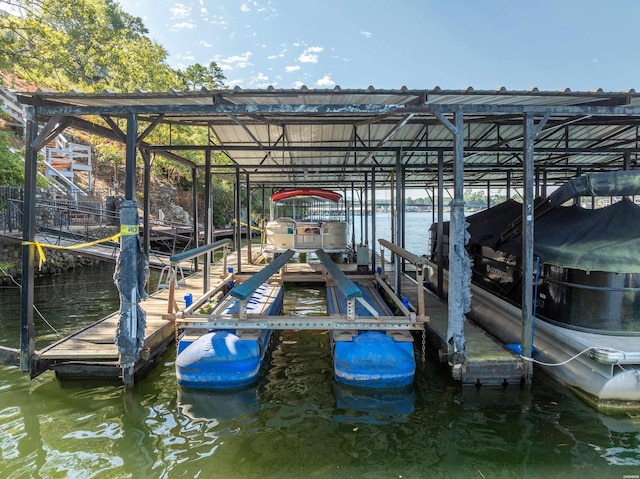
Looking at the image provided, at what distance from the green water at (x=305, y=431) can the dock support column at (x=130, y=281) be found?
72cm

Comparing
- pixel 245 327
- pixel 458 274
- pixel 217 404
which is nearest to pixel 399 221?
pixel 458 274

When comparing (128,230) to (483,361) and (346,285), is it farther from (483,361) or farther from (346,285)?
(483,361)

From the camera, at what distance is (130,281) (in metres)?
5.47

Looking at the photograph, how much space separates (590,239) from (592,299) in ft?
3.01

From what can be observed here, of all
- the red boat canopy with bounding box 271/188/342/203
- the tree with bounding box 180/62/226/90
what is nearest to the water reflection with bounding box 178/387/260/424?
the red boat canopy with bounding box 271/188/342/203

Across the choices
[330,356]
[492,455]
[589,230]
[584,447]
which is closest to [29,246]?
[330,356]

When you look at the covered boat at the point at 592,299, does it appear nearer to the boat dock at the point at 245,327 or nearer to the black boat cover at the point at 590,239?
the black boat cover at the point at 590,239

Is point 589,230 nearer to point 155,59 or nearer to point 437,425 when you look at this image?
point 437,425

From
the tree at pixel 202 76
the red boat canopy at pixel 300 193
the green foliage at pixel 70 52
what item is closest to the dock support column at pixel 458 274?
the red boat canopy at pixel 300 193

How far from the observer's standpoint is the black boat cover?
5555 mm

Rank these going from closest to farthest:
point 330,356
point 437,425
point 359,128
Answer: point 437,425 → point 330,356 → point 359,128

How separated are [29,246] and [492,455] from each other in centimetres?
662

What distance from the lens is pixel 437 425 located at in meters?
4.86

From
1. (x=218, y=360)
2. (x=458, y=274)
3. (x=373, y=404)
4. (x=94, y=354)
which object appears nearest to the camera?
(x=373, y=404)
